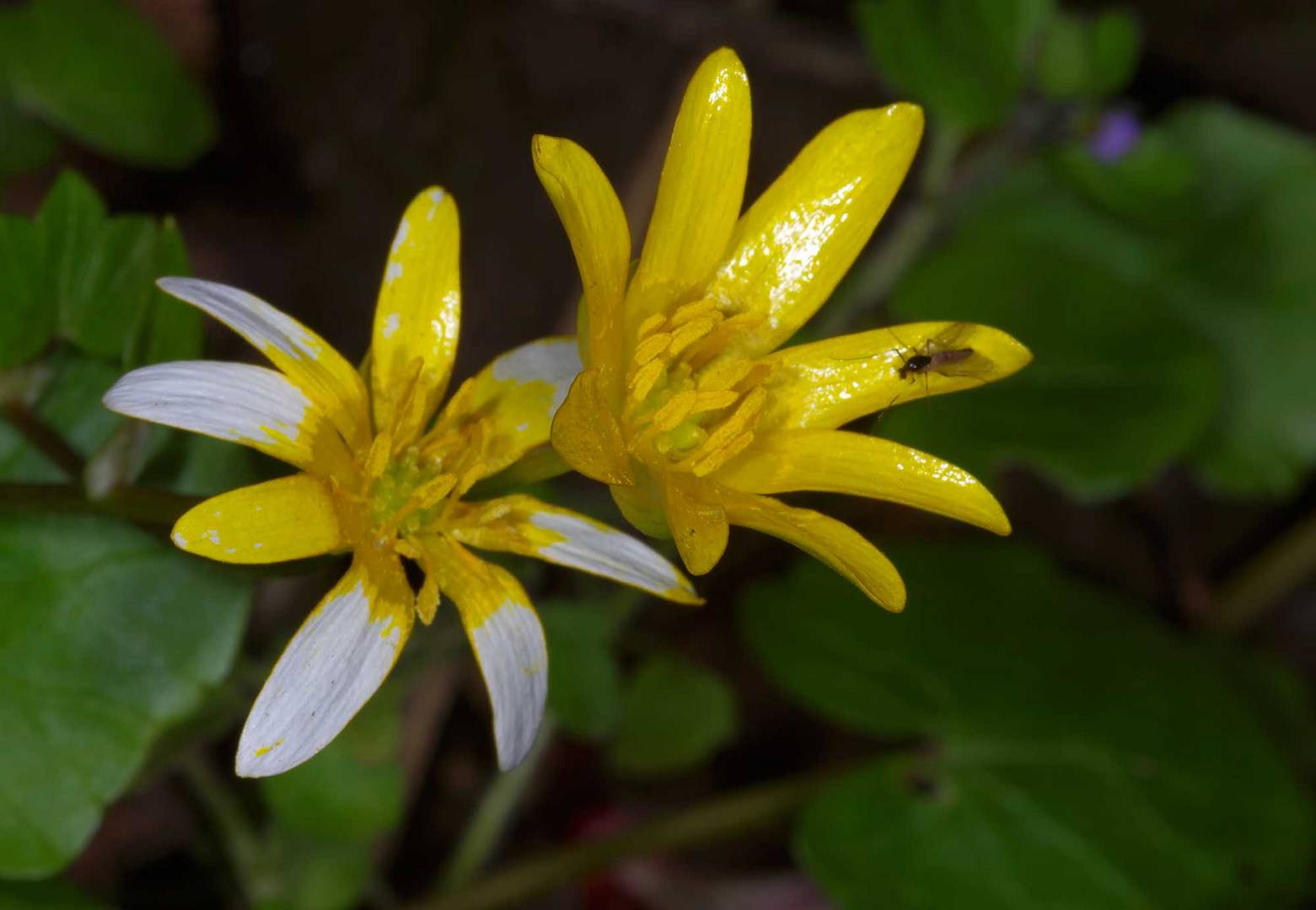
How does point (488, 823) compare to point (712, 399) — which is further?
point (488, 823)

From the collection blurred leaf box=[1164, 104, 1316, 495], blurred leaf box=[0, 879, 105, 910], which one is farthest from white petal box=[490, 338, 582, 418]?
blurred leaf box=[1164, 104, 1316, 495]

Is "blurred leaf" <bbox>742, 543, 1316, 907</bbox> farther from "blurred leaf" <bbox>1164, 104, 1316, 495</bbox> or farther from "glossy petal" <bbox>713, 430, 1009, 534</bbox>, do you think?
"glossy petal" <bbox>713, 430, 1009, 534</bbox>

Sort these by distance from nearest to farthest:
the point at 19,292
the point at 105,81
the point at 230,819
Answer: the point at 19,292 < the point at 230,819 < the point at 105,81

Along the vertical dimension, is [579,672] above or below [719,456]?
below

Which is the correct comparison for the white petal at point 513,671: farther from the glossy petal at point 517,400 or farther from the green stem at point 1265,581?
the green stem at point 1265,581

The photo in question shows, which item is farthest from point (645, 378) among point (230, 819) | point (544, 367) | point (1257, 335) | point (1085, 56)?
point (1257, 335)

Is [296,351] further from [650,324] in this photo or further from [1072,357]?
[1072,357]

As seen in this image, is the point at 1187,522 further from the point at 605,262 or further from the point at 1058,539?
the point at 605,262

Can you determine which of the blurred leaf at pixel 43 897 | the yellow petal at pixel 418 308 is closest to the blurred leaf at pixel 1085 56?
the yellow petal at pixel 418 308
